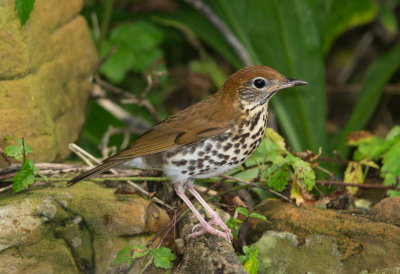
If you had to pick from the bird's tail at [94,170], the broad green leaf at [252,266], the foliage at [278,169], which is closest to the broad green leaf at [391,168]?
the foliage at [278,169]

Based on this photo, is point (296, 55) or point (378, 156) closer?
point (378, 156)

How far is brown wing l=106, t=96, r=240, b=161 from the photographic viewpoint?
2955 millimetres

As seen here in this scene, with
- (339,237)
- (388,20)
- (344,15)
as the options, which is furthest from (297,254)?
(388,20)

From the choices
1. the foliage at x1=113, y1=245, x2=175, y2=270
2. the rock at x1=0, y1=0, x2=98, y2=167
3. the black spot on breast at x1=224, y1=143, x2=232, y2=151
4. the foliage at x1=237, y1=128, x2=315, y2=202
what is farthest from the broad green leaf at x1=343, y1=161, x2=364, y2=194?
the rock at x1=0, y1=0, x2=98, y2=167

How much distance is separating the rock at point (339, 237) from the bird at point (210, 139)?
0.32 meters

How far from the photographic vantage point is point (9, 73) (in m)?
3.09

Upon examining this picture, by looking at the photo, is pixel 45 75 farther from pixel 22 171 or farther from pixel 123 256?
pixel 123 256

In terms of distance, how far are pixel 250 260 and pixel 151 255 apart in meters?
0.47

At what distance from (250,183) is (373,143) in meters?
0.97

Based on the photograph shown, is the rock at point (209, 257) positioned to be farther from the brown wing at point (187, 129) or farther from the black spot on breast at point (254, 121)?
the black spot on breast at point (254, 121)

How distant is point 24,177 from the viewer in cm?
282

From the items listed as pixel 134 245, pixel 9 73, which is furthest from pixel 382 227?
pixel 9 73

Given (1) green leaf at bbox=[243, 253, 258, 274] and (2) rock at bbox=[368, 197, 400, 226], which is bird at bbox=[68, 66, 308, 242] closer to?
(1) green leaf at bbox=[243, 253, 258, 274]

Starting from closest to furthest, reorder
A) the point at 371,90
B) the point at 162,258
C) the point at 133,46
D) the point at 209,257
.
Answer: the point at 209,257
the point at 162,258
the point at 133,46
the point at 371,90
